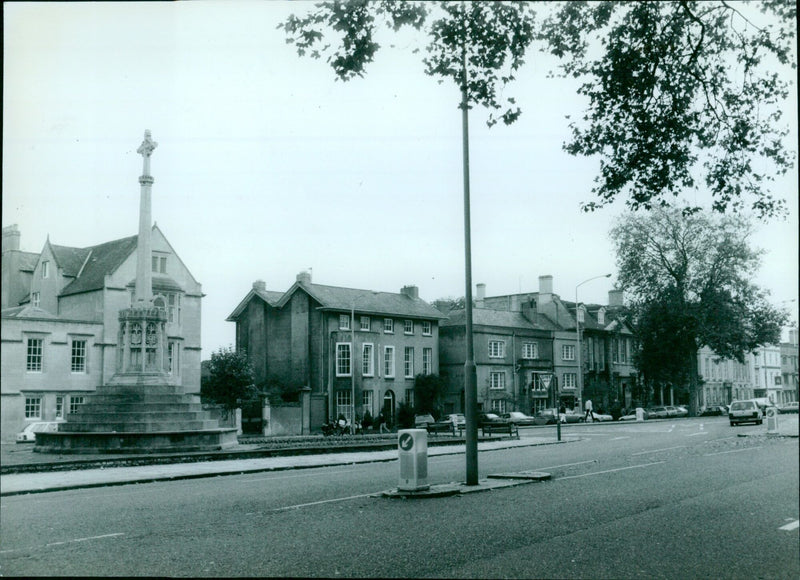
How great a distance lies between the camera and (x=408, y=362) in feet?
187

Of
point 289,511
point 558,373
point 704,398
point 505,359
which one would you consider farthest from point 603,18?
point 704,398

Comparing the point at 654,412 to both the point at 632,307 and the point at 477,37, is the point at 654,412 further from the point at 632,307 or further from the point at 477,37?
the point at 477,37

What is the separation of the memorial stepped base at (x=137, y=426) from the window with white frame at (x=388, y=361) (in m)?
25.9

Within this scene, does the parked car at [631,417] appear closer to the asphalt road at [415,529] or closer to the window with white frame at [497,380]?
the window with white frame at [497,380]

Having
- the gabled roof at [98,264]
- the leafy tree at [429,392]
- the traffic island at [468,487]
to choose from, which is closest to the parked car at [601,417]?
the leafy tree at [429,392]

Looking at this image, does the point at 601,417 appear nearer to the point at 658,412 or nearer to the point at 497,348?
the point at 658,412

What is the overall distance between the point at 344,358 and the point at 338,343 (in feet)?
3.76

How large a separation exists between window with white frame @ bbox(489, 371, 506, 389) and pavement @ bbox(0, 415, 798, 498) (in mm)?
32811

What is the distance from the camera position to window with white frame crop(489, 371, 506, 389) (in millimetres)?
61438

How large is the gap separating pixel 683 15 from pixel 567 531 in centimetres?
633

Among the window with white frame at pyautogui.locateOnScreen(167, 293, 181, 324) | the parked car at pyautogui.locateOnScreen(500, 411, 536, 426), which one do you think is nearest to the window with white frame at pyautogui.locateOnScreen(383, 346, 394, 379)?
the parked car at pyautogui.locateOnScreen(500, 411, 536, 426)

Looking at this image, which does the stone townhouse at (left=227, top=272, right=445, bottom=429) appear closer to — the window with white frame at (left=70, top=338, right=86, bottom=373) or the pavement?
the window with white frame at (left=70, top=338, right=86, bottom=373)

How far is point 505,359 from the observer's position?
206 ft

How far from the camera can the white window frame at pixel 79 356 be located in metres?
38.9
